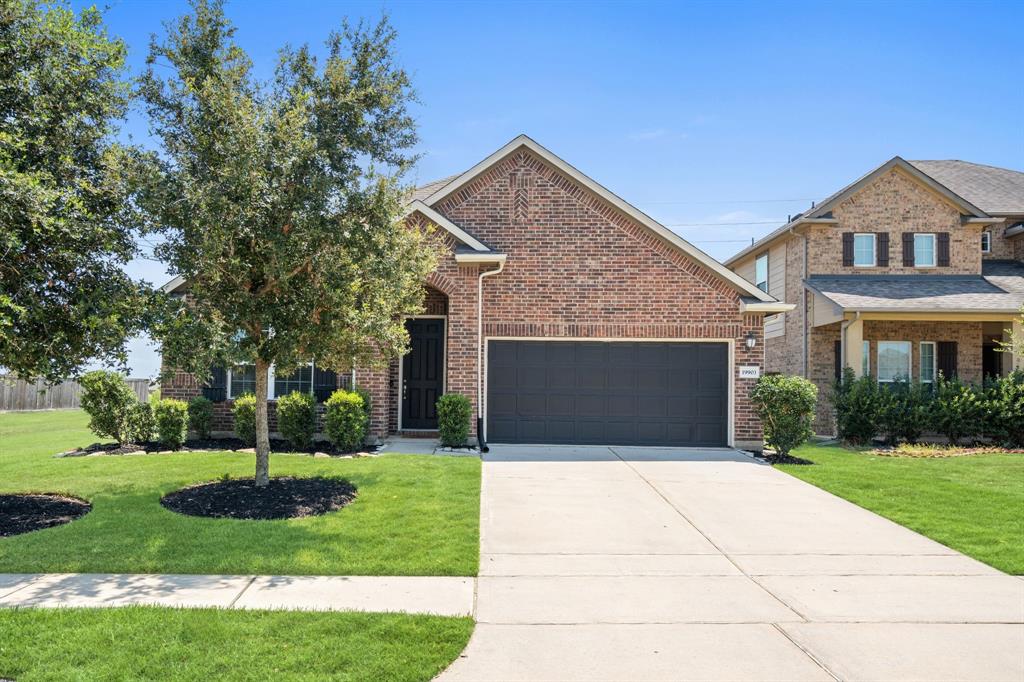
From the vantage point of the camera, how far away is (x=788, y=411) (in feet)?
40.5

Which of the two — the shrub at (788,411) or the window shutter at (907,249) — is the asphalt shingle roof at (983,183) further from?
the shrub at (788,411)

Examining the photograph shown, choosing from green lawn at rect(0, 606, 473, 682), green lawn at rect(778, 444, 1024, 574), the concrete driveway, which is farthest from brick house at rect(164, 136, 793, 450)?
green lawn at rect(0, 606, 473, 682)

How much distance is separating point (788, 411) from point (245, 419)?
33.9 feet

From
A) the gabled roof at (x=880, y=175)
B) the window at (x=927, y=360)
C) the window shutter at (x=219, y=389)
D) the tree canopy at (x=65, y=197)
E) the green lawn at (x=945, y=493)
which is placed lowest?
the green lawn at (x=945, y=493)

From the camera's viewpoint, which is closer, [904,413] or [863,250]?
[904,413]

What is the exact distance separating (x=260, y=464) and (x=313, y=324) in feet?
7.25

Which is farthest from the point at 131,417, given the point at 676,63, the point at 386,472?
the point at 676,63

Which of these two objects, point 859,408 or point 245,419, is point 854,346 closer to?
point 859,408

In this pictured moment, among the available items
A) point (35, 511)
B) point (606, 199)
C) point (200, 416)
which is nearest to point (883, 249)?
point (606, 199)

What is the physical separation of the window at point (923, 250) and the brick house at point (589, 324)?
796cm

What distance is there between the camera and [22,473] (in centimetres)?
977

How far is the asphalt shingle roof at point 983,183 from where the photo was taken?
785 inches

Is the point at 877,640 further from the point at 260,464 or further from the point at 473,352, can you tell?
the point at 473,352

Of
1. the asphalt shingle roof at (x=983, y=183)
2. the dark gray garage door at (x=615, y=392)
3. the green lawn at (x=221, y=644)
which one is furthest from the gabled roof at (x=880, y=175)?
the green lawn at (x=221, y=644)
